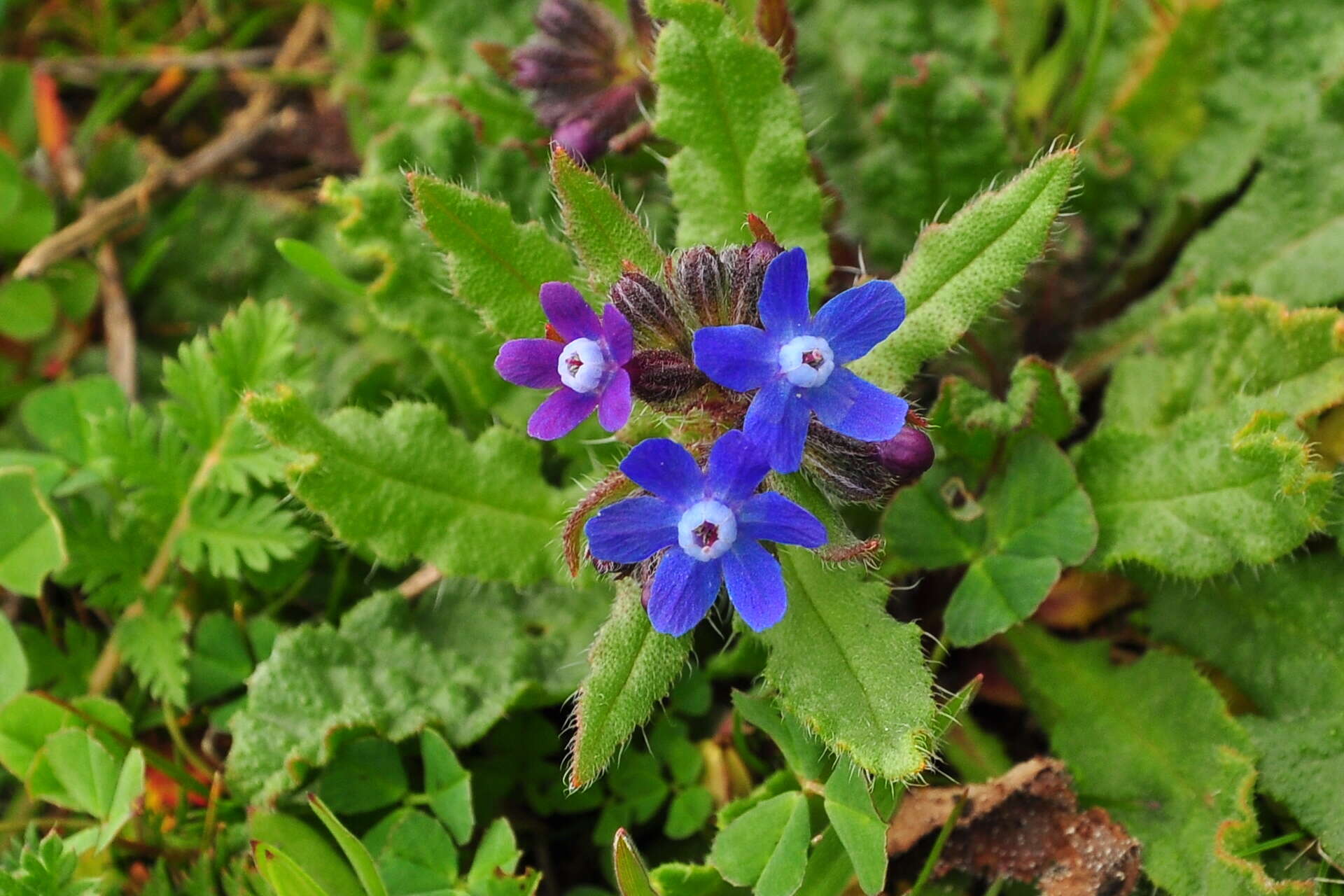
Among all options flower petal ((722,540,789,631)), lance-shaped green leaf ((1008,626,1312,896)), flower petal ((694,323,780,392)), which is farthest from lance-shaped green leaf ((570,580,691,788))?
lance-shaped green leaf ((1008,626,1312,896))

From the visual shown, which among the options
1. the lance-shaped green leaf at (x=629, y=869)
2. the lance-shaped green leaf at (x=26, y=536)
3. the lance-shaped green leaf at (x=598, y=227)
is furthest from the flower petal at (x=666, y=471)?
the lance-shaped green leaf at (x=26, y=536)

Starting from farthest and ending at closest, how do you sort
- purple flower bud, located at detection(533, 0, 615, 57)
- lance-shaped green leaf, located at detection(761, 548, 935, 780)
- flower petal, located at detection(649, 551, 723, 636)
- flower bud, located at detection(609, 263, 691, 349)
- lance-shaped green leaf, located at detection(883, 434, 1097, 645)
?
purple flower bud, located at detection(533, 0, 615, 57), lance-shaped green leaf, located at detection(883, 434, 1097, 645), flower bud, located at detection(609, 263, 691, 349), lance-shaped green leaf, located at detection(761, 548, 935, 780), flower petal, located at detection(649, 551, 723, 636)

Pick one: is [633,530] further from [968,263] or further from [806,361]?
[968,263]

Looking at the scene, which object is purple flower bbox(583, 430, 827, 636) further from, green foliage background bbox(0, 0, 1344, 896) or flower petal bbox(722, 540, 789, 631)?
green foliage background bbox(0, 0, 1344, 896)

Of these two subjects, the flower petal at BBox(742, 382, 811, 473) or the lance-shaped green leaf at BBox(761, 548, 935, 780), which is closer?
the flower petal at BBox(742, 382, 811, 473)

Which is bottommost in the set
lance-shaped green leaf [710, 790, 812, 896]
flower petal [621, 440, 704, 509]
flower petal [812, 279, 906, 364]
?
lance-shaped green leaf [710, 790, 812, 896]

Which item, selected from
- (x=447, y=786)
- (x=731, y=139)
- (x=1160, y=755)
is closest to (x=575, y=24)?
(x=731, y=139)

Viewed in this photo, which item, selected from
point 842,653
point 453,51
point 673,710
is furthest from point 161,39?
point 842,653

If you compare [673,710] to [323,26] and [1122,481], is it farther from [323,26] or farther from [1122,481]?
[323,26]
